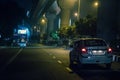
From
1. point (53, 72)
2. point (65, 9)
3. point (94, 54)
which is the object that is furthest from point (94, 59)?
point (65, 9)

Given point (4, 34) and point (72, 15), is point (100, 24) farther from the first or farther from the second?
point (4, 34)

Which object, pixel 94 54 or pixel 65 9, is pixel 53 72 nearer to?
pixel 94 54

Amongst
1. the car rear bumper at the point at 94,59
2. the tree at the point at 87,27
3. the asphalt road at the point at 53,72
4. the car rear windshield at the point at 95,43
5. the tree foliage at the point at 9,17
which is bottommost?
the asphalt road at the point at 53,72

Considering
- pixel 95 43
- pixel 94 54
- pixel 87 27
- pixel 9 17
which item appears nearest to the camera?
pixel 94 54

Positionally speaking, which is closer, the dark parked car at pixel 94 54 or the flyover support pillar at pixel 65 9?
the dark parked car at pixel 94 54

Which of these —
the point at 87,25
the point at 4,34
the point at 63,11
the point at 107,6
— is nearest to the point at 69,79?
the point at 107,6

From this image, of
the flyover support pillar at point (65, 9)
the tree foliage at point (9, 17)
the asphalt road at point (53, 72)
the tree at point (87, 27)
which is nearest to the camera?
the asphalt road at point (53, 72)

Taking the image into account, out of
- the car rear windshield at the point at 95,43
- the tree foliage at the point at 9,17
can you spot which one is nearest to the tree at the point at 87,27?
the car rear windshield at the point at 95,43

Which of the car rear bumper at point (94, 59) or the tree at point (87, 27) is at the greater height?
the tree at point (87, 27)

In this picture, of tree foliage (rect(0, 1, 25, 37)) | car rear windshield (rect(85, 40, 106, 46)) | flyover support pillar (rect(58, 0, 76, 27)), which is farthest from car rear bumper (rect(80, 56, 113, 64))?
tree foliage (rect(0, 1, 25, 37))

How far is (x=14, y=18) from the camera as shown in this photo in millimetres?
111688

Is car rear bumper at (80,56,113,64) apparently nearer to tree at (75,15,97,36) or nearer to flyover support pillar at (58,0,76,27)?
tree at (75,15,97,36)

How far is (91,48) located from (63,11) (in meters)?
69.9

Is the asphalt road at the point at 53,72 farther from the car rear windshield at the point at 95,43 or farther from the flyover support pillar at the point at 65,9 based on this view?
the flyover support pillar at the point at 65,9
